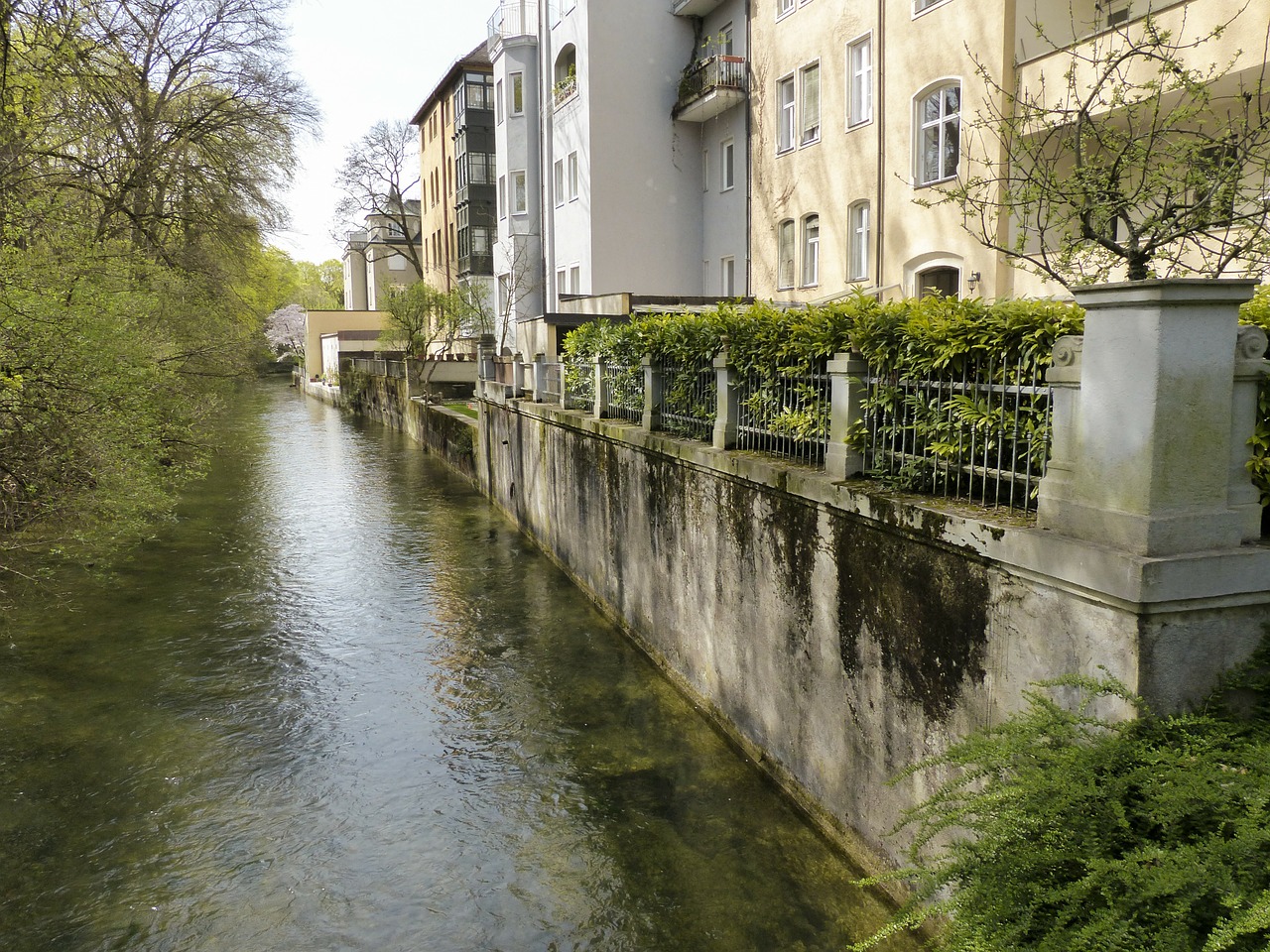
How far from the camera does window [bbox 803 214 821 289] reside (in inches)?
849

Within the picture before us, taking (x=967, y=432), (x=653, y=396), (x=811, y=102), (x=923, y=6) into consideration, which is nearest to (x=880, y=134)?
(x=923, y=6)

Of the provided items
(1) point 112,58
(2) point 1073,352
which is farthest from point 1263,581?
(1) point 112,58

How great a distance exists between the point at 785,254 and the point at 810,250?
1.19 meters

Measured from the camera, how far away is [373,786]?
8.94 metres

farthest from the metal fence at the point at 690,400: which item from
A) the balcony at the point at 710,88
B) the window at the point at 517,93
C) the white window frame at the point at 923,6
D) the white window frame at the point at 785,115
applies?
the window at the point at 517,93

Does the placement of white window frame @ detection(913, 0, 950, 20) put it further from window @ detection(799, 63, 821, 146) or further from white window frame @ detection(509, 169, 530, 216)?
white window frame @ detection(509, 169, 530, 216)

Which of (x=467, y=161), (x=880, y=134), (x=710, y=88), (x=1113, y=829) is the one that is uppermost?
(x=467, y=161)

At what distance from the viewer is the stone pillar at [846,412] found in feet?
24.1

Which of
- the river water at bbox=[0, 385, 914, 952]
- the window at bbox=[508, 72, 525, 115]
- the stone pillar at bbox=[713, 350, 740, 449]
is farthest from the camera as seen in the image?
the window at bbox=[508, 72, 525, 115]

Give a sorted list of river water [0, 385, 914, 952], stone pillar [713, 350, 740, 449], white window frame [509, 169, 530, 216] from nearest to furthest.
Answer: river water [0, 385, 914, 952] → stone pillar [713, 350, 740, 449] → white window frame [509, 169, 530, 216]

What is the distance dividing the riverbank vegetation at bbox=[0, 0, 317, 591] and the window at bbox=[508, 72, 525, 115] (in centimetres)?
1357

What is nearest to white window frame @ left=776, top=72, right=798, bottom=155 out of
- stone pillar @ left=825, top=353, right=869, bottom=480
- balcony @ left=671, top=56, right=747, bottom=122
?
balcony @ left=671, top=56, right=747, bottom=122

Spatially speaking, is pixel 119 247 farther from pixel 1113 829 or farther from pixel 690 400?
pixel 1113 829

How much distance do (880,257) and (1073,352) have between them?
1407cm
